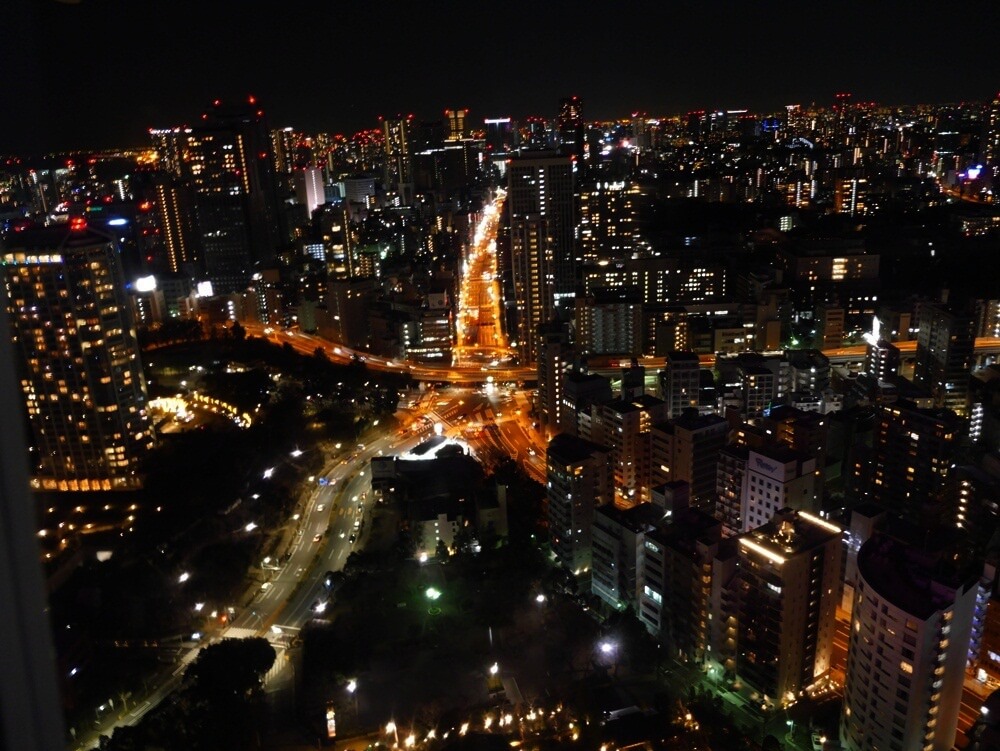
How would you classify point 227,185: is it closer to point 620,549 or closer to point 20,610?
point 620,549

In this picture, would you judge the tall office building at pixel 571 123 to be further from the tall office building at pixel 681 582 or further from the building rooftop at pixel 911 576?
the building rooftop at pixel 911 576

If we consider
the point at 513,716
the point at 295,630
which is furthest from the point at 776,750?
the point at 295,630

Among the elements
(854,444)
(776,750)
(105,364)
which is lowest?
(776,750)

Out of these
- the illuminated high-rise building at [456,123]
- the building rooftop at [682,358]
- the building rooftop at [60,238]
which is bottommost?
the building rooftop at [682,358]

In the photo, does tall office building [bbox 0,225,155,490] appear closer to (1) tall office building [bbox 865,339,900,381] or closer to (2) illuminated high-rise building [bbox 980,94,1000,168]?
(1) tall office building [bbox 865,339,900,381]

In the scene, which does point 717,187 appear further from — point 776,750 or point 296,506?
point 776,750

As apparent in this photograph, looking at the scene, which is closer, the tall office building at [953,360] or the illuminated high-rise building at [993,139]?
the tall office building at [953,360]

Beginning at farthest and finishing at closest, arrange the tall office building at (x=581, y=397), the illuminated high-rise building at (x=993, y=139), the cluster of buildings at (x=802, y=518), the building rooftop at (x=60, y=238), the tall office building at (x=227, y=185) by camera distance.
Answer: the illuminated high-rise building at (x=993, y=139) → the tall office building at (x=227, y=185) → the tall office building at (x=581, y=397) → the building rooftop at (x=60, y=238) → the cluster of buildings at (x=802, y=518)

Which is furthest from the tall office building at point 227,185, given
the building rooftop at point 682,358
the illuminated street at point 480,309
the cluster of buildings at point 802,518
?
the building rooftop at point 682,358
